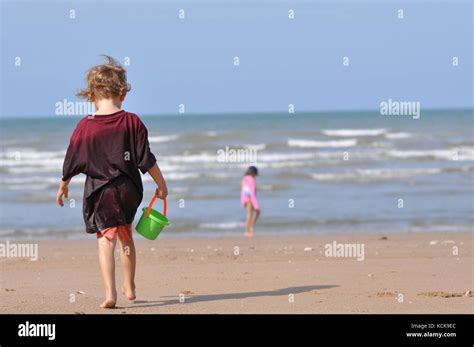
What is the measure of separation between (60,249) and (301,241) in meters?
3.41

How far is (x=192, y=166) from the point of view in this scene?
28.1m

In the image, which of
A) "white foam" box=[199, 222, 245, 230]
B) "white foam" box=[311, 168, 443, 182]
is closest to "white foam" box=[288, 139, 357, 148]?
"white foam" box=[311, 168, 443, 182]

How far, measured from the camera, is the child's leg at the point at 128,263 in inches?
265

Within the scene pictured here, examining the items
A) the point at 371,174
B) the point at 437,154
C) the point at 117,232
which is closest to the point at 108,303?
the point at 117,232

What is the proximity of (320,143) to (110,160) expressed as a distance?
29907 millimetres

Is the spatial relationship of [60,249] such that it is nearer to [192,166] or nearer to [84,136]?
[84,136]

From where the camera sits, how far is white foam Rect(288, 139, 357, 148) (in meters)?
34.7

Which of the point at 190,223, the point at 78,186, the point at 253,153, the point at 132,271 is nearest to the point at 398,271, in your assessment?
the point at 132,271

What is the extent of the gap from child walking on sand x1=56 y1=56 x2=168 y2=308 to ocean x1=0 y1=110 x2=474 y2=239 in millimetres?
7436

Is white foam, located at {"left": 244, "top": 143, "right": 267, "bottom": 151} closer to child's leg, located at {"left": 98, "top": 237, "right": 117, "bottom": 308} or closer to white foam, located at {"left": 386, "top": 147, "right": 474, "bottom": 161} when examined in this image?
white foam, located at {"left": 386, "top": 147, "right": 474, "bottom": 161}

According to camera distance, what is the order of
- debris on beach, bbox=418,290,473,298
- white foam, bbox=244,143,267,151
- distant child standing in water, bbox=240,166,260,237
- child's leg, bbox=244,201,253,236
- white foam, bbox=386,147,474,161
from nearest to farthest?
debris on beach, bbox=418,290,473,298, child's leg, bbox=244,201,253,236, distant child standing in water, bbox=240,166,260,237, white foam, bbox=386,147,474,161, white foam, bbox=244,143,267,151

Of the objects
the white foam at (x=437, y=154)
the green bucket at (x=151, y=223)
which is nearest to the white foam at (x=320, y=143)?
the white foam at (x=437, y=154)

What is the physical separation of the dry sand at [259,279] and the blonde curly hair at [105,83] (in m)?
1.59

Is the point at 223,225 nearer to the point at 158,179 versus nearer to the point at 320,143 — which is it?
the point at 158,179
